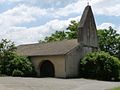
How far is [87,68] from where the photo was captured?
1597 inches

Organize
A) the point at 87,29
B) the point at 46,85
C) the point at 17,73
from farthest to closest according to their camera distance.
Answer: the point at 87,29 < the point at 17,73 < the point at 46,85

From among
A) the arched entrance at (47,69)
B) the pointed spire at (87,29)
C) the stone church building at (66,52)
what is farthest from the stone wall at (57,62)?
the pointed spire at (87,29)

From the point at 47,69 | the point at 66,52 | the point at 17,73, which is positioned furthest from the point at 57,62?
the point at 17,73

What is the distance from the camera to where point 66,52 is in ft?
130

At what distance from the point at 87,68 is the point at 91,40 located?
245 inches

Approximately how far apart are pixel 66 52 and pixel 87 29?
7075mm

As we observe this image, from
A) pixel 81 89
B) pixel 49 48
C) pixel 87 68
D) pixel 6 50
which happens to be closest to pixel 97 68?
pixel 87 68

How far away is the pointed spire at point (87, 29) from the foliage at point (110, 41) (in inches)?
698

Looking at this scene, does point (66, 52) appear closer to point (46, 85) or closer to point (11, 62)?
point (11, 62)

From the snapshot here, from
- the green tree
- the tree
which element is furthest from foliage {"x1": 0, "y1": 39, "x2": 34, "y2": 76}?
the green tree

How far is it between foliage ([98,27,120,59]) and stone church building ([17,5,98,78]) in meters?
18.0

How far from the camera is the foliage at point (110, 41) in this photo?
209 ft

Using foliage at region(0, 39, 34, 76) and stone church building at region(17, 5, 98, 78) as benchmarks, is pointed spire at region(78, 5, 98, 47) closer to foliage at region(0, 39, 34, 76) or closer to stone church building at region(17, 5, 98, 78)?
stone church building at region(17, 5, 98, 78)

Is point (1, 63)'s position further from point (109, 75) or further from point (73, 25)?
point (73, 25)
